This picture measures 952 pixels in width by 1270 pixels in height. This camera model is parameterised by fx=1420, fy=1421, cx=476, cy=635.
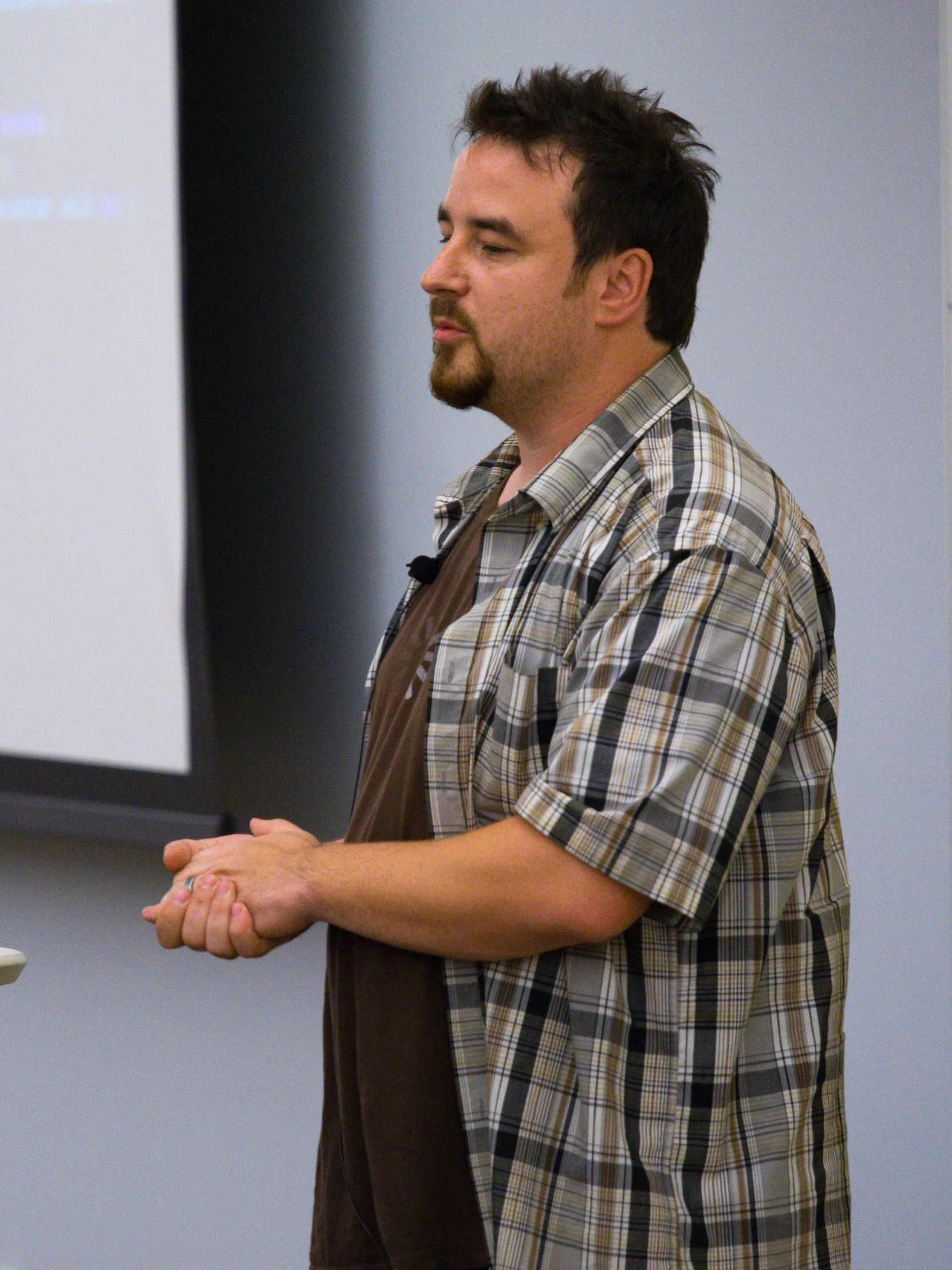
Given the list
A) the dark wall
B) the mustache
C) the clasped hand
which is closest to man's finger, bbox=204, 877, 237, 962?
the clasped hand

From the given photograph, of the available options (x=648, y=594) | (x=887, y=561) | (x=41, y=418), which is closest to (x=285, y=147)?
(x=41, y=418)

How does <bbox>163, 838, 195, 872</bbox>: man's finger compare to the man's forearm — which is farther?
<bbox>163, 838, 195, 872</bbox>: man's finger

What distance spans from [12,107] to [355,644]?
3.32 ft

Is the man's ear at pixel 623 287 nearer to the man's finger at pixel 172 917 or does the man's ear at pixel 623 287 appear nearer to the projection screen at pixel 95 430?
the man's finger at pixel 172 917

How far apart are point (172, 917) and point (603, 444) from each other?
1.81 ft

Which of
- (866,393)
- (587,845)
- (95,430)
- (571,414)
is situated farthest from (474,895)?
(95,430)

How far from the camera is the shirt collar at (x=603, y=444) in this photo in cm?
122

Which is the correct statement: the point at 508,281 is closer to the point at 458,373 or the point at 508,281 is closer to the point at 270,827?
the point at 458,373

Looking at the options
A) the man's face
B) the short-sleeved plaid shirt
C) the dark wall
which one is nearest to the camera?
the short-sleeved plaid shirt

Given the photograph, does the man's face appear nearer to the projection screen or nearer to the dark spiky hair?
the dark spiky hair

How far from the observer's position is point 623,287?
51.4 inches

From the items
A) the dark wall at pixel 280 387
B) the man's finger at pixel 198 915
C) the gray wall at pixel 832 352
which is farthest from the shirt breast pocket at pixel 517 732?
the dark wall at pixel 280 387

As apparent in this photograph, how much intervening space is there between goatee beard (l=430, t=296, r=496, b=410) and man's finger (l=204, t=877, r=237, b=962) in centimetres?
48

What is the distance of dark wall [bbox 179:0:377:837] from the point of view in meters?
2.00
